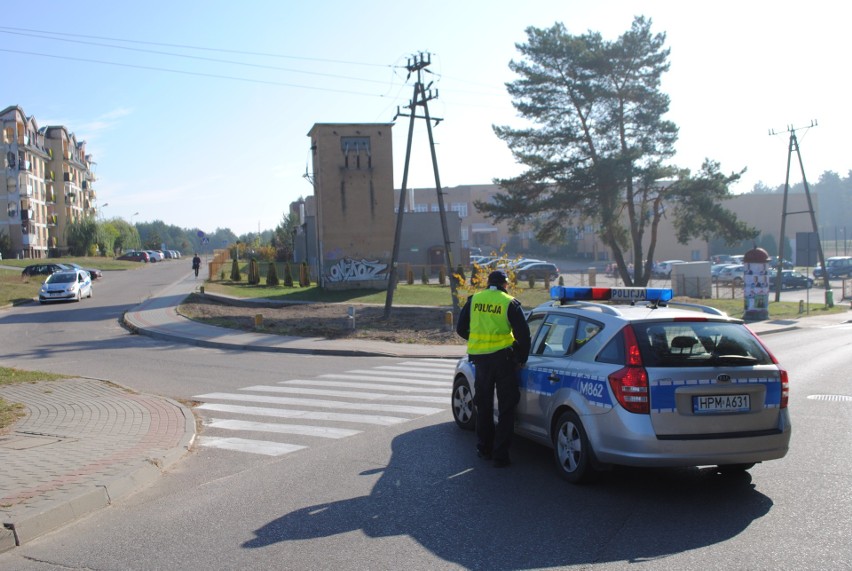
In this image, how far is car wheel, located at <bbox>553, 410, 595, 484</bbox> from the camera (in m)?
6.48

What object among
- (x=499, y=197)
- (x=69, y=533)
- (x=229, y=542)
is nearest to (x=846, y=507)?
(x=229, y=542)

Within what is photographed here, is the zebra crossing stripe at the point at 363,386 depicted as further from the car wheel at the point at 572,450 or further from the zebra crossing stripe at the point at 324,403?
the car wheel at the point at 572,450

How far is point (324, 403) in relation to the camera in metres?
11.5

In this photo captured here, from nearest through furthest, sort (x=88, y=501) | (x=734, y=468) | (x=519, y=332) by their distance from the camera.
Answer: (x=88, y=501)
(x=734, y=468)
(x=519, y=332)

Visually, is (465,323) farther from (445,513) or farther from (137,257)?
(137,257)

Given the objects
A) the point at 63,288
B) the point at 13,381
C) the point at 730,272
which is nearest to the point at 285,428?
the point at 13,381

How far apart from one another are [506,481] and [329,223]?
36533 millimetres

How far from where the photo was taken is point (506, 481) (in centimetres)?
684

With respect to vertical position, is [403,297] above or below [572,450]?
below

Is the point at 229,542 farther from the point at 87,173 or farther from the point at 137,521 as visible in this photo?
the point at 87,173

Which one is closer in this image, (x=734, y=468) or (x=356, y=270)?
(x=734, y=468)

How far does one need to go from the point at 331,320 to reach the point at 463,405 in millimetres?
18301

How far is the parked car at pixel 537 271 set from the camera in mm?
55438

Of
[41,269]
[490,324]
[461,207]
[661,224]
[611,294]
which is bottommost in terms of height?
[490,324]
